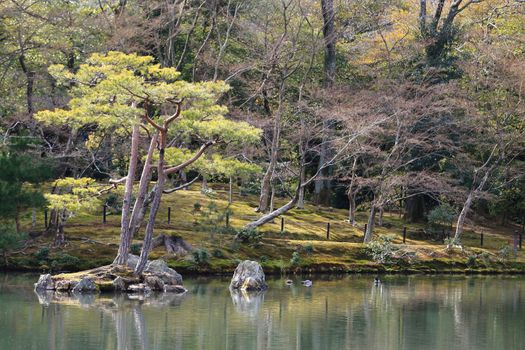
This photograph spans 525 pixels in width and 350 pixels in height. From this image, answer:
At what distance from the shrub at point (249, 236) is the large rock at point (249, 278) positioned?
20.3ft

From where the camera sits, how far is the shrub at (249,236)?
34.6m

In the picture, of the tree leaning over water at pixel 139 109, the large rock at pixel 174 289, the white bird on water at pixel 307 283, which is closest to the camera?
the tree leaning over water at pixel 139 109

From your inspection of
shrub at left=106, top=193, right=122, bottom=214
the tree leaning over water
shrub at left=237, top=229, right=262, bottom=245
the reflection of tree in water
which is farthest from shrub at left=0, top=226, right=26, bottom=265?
shrub at left=237, top=229, right=262, bottom=245

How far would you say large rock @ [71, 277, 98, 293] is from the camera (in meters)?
25.9

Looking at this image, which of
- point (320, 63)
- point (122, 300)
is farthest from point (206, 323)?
point (320, 63)

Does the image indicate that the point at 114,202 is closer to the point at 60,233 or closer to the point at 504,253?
the point at 60,233

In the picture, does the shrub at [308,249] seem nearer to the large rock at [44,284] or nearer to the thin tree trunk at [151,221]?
the thin tree trunk at [151,221]

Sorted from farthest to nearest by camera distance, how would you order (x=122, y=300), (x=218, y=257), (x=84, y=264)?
(x=218, y=257) → (x=84, y=264) → (x=122, y=300)

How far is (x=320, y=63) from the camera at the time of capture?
46312mm

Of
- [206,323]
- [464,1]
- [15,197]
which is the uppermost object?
[464,1]

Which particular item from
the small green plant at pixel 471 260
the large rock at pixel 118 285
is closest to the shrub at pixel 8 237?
the large rock at pixel 118 285

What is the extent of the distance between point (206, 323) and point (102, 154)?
15.1 metres

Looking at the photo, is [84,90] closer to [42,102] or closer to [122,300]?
[122,300]

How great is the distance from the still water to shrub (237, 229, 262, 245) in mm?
4585
